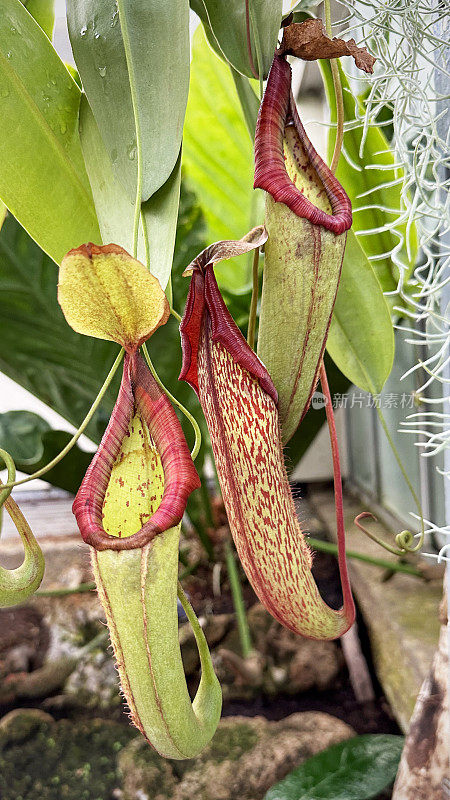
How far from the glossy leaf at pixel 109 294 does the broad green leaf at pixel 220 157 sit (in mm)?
705

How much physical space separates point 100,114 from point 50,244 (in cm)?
9

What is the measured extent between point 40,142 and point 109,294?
7.0 inches

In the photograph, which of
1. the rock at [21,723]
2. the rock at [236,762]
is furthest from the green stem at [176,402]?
the rock at [21,723]

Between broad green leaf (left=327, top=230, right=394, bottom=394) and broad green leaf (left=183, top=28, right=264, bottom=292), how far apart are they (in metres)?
0.48

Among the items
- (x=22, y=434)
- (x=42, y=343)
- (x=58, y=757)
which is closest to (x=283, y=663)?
(x=58, y=757)

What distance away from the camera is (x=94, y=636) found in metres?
1.35

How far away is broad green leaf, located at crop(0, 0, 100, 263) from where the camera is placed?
37 cm

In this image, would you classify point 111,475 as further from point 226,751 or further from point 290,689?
point 290,689

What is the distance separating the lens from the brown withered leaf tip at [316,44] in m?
0.32

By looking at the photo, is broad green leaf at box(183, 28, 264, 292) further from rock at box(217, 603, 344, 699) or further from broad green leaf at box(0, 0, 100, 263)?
rock at box(217, 603, 344, 699)

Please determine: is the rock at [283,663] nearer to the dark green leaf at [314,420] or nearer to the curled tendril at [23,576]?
the dark green leaf at [314,420]

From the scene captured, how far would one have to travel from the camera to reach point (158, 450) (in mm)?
331

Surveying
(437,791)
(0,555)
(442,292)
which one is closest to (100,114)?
(442,292)

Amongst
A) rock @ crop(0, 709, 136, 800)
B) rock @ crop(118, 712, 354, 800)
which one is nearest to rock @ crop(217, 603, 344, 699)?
rock @ crop(118, 712, 354, 800)
